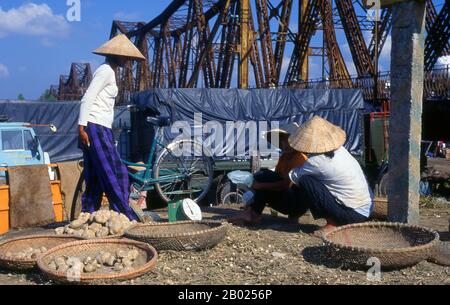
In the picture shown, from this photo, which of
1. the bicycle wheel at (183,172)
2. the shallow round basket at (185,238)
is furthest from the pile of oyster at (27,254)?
the bicycle wheel at (183,172)

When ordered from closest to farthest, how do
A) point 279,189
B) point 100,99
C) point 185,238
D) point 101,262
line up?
point 101,262 → point 185,238 → point 100,99 → point 279,189

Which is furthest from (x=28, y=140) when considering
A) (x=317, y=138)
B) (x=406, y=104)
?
(x=406, y=104)

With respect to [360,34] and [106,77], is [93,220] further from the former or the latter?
[360,34]

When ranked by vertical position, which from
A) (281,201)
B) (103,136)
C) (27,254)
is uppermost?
(103,136)

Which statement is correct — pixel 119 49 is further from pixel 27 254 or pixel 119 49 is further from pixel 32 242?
pixel 27 254

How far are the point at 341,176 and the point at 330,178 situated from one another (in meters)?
0.10

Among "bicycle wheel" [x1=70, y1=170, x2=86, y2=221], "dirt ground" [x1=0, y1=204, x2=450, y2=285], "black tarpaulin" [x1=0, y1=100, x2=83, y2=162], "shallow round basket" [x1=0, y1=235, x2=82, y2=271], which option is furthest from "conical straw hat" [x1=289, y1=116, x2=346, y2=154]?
"black tarpaulin" [x1=0, y1=100, x2=83, y2=162]

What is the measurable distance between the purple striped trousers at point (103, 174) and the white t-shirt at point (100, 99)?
0.24ft

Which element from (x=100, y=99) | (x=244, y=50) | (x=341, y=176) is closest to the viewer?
(x=341, y=176)

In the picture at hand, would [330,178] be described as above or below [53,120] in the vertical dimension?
below

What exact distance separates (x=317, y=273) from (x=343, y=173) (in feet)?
3.91

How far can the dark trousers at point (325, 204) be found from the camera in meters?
4.89

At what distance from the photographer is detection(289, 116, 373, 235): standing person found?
4.80 metres

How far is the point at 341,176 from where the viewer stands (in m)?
4.79
